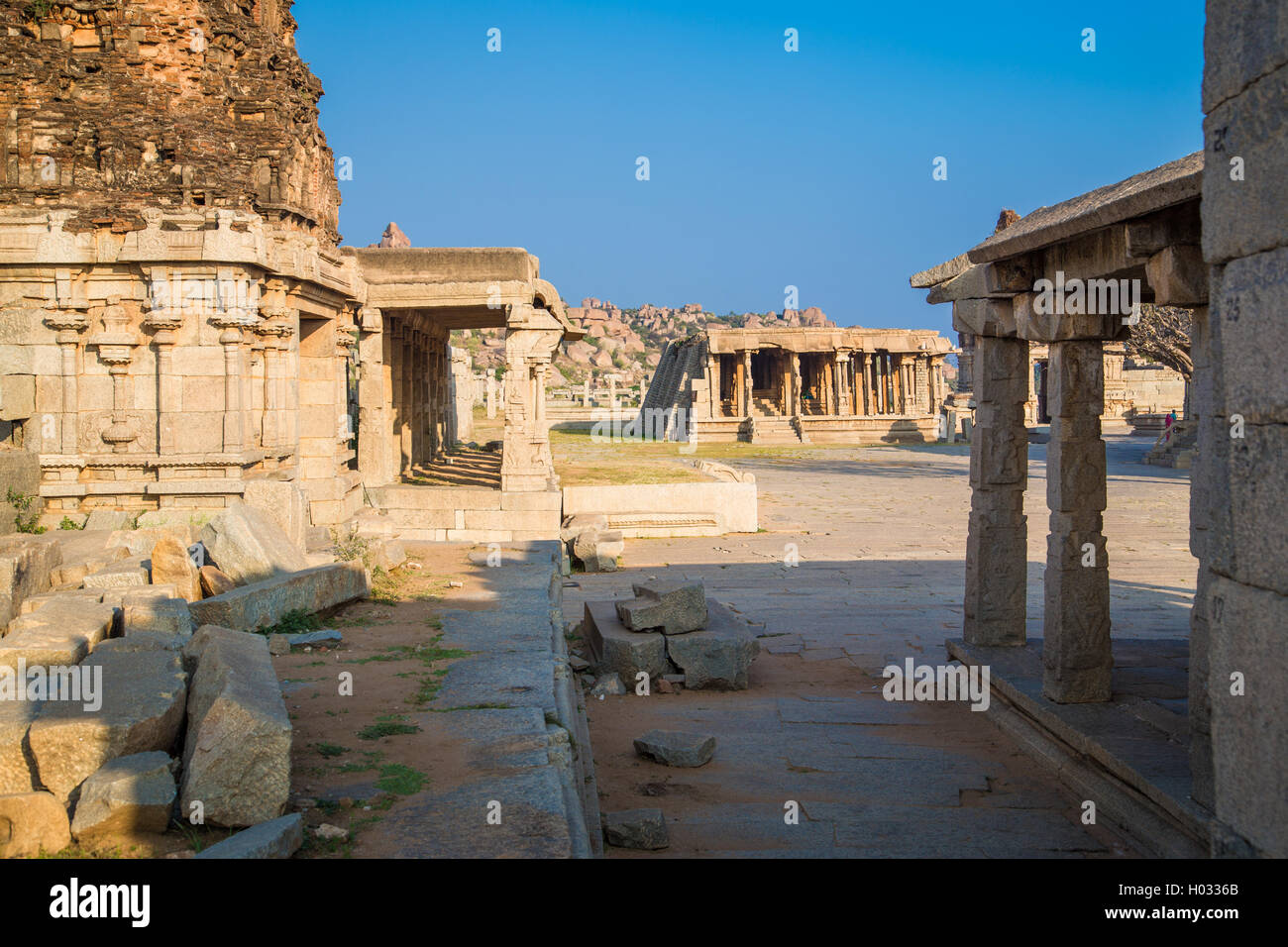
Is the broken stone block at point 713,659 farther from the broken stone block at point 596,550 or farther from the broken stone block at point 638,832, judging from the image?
the broken stone block at point 596,550

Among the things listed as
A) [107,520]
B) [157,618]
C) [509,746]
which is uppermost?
[107,520]

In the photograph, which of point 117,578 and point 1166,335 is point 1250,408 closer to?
point 117,578

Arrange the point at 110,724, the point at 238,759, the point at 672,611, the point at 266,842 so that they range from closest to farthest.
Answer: the point at 266,842 → the point at 238,759 → the point at 110,724 → the point at 672,611

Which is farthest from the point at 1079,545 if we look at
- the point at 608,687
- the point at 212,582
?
the point at 212,582

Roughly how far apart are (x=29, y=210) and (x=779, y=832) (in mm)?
9039

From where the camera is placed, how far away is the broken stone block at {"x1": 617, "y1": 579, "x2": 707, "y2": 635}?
Answer: 7699 mm

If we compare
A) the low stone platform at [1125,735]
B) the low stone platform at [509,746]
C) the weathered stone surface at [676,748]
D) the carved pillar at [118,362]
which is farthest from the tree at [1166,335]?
the carved pillar at [118,362]

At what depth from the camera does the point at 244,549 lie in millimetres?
7164

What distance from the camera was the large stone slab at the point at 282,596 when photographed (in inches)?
240

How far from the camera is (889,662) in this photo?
8141mm

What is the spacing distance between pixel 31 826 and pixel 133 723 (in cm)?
53

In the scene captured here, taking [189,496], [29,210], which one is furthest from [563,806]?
[29,210]

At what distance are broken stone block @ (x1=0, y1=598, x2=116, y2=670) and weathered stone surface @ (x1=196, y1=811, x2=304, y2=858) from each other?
5.78 feet
